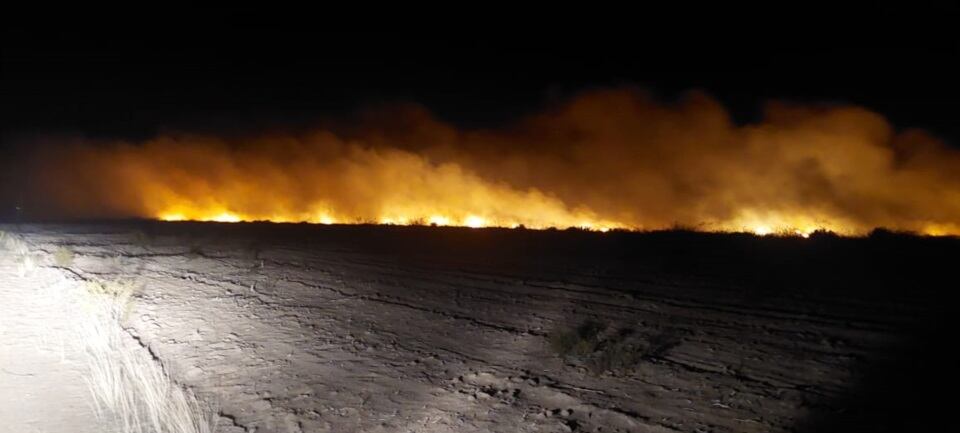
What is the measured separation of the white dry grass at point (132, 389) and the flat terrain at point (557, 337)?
0.77 ft

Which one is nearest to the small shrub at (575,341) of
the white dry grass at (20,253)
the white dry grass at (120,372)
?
the white dry grass at (120,372)

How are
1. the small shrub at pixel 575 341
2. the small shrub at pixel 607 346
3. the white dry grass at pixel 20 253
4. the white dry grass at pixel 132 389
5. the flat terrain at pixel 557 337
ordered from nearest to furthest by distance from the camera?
the white dry grass at pixel 132 389
the flat terrain at pixel 557 337
the small shrub at pixel 607 346
the small shrub at pixel 575 341
the white dry grass at pixel 20 253

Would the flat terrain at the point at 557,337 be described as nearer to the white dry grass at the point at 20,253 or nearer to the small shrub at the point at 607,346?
the small shrub at the point at 607,346

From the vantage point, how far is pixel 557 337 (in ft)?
25.9

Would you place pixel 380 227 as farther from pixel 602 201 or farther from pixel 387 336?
pixel 387 336

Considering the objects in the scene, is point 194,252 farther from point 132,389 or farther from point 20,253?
point 132,389

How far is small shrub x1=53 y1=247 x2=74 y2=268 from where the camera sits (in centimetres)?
1612

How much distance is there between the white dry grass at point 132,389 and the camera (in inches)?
224

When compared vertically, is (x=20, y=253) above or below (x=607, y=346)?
below

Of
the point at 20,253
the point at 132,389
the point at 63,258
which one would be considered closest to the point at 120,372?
the point at 132,389

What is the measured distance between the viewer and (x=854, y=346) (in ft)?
24.1

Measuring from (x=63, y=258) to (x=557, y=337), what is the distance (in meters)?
15.0

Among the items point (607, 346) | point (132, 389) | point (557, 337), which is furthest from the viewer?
point (557, 337)

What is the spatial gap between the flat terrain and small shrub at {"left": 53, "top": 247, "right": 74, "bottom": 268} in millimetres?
210
